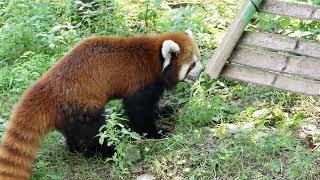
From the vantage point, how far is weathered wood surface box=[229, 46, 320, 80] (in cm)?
441

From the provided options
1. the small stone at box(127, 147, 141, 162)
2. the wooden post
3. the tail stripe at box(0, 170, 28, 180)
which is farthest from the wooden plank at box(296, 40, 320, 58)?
the tail stripe at box(0, 170, 28, 180)

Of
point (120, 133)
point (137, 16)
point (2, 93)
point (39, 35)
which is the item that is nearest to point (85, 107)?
point (120, 133)

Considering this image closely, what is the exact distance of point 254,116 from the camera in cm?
440

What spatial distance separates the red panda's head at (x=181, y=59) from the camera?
14.0ft

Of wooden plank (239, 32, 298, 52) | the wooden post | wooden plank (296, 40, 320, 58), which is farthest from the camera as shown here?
the wooden post

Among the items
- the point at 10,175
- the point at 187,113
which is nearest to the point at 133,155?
the point at 187,113

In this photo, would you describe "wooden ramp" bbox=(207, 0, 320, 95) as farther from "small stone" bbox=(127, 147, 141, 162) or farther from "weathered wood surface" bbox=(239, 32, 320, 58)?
"small stone" bbox=(127, 147, 141, 162)

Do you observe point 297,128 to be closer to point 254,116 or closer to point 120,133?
point 254,116

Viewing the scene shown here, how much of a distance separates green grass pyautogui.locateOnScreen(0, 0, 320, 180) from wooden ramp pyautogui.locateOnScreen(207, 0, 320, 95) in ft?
0.57

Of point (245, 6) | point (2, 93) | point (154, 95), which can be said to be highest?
point (245, 6)

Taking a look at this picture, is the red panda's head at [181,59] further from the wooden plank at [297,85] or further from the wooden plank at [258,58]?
the wooden plank at [297,85]

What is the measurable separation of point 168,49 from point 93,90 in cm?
67

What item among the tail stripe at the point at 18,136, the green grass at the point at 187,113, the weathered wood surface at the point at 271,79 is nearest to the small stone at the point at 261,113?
the green grass at the point at 187,113

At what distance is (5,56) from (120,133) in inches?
85.4
